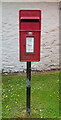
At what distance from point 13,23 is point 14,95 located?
227 centimetres

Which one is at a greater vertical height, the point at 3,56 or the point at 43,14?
the point at 43,14

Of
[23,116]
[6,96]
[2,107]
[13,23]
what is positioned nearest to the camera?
[23,116]

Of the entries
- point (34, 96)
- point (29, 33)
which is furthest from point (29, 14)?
point (34, 96)

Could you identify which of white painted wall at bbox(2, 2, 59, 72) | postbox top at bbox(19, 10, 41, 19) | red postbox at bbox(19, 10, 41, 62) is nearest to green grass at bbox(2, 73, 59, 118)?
white painted wall at bbox(2, 2, 59, 72)

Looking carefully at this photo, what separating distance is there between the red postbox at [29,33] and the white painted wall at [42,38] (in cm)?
269

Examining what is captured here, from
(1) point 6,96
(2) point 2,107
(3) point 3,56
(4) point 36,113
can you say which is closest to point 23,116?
(4) point 36,113

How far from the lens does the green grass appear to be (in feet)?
14.4

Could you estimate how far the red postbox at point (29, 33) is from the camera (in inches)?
158

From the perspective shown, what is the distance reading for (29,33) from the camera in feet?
13.3

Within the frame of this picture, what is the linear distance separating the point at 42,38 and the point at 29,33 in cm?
289

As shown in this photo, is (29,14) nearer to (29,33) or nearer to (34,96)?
(29,33)

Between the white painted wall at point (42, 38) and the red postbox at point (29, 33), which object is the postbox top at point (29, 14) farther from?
the white painted wall at point (42, 38)

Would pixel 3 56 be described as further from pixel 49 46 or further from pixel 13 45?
pixel 49 46

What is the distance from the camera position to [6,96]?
518cm
